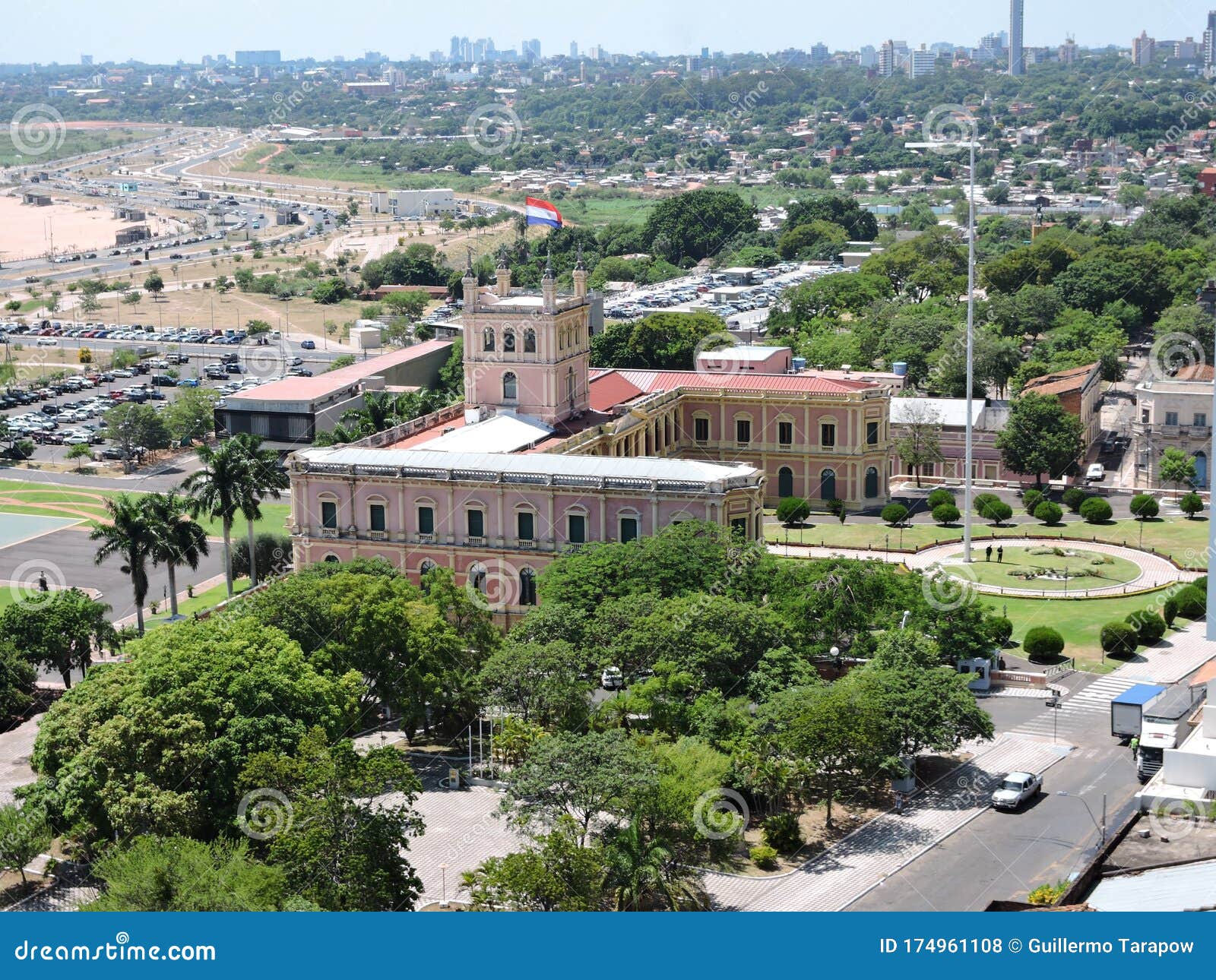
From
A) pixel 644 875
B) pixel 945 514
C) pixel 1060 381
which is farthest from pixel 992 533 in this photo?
pixel 644 875

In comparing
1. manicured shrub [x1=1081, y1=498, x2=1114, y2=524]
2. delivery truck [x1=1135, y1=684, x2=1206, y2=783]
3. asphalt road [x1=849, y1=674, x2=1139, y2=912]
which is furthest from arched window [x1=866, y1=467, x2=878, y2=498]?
delivery truck [x1=1135, y1=684, x2=1206, y2=783]

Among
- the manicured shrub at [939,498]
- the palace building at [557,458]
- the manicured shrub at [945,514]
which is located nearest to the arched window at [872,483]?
the palace building at [557,458]

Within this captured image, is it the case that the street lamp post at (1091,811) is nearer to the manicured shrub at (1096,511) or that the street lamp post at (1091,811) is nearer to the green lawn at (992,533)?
the green lawn at (992,533)

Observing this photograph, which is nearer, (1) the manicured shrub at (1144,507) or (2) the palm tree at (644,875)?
(2) the palm tree at (644,875)

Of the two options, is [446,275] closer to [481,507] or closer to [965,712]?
[481,507]

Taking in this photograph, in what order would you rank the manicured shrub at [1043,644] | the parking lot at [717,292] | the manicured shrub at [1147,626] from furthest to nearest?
the parking lot at [717,292]
the manicured shrub at [1147,626]
the manicured shrub at [1043,644]

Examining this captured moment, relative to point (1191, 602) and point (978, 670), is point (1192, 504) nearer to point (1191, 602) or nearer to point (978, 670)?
point (1191, 602)

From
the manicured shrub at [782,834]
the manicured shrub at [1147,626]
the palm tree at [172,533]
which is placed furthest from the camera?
the palm tree at [172,533]

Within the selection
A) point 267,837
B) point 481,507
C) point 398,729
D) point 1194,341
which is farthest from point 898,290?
point 267,837

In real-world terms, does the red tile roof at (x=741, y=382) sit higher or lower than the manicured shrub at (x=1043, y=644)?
higher
